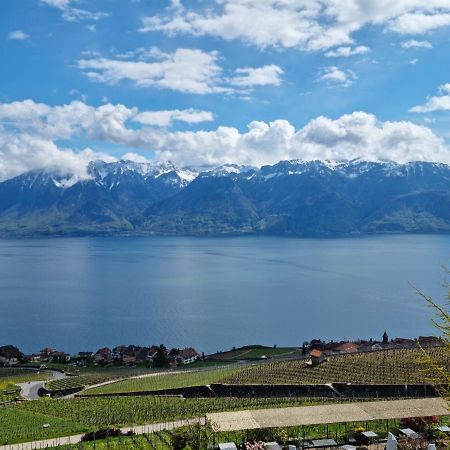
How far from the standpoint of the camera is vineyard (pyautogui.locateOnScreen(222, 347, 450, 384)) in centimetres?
4394

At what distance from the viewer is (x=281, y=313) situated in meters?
124

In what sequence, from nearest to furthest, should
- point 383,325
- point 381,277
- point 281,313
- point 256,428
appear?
point 256,428, point 383,325, point 281,313, point 381,277

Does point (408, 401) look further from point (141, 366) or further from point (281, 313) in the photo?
point (281, 313)

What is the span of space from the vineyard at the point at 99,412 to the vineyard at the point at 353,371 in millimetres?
8519

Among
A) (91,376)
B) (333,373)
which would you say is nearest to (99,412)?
(333,373)

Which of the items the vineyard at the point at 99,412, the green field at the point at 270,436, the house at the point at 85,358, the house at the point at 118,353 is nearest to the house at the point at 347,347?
the house at the point at 118,353

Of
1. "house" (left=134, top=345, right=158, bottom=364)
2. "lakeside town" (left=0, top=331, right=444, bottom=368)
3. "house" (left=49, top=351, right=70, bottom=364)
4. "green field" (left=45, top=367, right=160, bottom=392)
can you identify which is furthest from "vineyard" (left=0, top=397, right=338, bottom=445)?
"house" (left=49, top=351, right=70, bottom=364)

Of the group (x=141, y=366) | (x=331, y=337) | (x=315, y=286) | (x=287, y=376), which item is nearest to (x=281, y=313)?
(x=331, y=337)

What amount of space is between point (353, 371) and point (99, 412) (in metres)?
22.2

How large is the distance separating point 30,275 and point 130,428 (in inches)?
6977

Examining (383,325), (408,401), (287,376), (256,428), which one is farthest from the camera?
(383,325)

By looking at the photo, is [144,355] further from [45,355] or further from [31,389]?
[31,389]

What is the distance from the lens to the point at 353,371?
155 ft

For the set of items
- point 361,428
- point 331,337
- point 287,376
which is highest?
point 361,428
